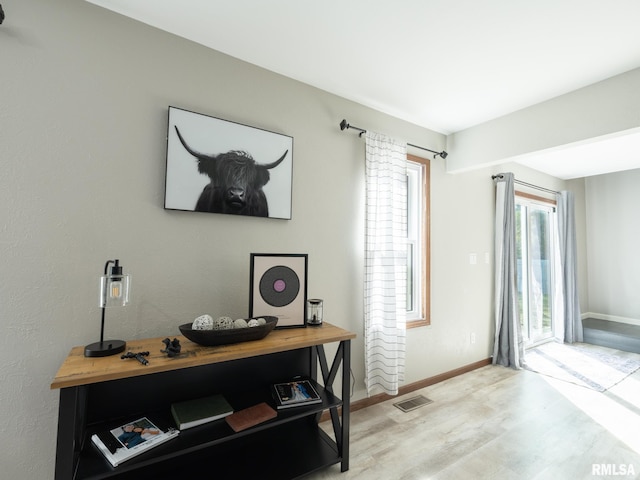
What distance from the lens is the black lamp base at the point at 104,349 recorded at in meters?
1.37

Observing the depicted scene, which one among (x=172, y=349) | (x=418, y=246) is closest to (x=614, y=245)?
(x=418, y=246)

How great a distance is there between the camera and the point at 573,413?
2.52m

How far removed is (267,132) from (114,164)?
90 centimetres

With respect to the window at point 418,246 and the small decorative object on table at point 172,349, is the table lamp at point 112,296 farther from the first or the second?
the window at point 418,246

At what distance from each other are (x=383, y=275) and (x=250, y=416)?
4.61 feet

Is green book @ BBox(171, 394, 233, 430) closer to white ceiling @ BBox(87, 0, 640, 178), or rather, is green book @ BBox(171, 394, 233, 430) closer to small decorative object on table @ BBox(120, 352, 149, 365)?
small decorative object on table @ BBox(120, 352, 149, 365)

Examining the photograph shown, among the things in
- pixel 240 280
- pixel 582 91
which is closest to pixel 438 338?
pixel 240 280

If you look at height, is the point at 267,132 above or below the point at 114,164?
above

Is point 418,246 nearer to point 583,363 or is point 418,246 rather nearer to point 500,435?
point 500,435

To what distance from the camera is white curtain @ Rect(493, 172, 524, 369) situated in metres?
3.56

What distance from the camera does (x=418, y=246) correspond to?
3.05 meters

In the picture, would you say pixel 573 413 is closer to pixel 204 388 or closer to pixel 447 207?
pixel 447 207

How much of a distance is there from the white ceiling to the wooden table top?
1.71 metres

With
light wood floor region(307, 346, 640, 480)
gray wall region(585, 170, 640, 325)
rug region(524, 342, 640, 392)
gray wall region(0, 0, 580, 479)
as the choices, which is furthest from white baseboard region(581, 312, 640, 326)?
gray wall region(0, 0, 580, 479)
